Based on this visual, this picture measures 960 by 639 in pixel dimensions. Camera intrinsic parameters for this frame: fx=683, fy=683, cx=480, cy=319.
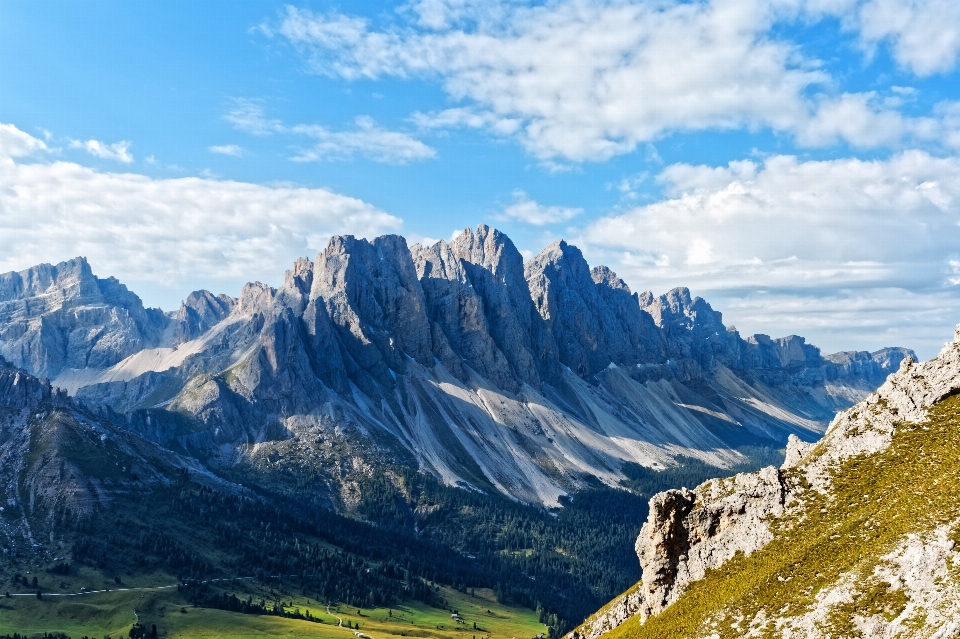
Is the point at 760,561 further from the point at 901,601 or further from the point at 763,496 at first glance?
the point at 901,601

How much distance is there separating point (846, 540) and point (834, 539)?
0.96 metres

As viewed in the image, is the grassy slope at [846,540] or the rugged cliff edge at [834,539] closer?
the rugged cliff edge at [834,539]

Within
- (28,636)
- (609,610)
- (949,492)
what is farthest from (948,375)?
(28,636)

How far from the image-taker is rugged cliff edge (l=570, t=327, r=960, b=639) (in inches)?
1726

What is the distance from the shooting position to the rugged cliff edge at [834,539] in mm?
43844

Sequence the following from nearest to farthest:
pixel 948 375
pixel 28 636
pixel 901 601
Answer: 1. pixel 901 601
2. pixel 948 375
3. pixel 28 636

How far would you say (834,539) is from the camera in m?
52.2

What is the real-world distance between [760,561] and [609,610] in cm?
2201

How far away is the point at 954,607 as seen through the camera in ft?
129

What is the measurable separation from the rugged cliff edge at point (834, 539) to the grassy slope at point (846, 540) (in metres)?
0.10

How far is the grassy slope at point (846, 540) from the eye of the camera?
4725cm

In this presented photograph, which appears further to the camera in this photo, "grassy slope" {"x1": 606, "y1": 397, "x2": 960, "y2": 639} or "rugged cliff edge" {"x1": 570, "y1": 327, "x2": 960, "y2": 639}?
"grassy slope" {"x1": 606, "y1": 397, "x2": 960, "y2": 639}

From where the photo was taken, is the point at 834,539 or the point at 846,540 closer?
the point at 846,540

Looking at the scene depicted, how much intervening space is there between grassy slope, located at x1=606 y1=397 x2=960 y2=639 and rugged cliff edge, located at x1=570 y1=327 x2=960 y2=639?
101mm
